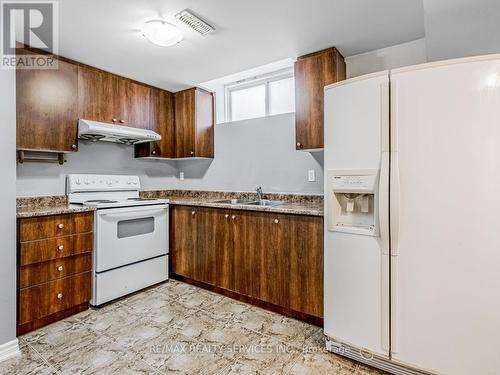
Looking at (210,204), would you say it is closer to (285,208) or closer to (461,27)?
(285,208)

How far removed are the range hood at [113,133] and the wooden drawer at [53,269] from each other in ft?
3.76

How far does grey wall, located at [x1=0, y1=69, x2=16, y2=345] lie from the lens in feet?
5.97

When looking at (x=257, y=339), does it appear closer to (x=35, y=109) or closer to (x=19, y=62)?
(x=35, y=109)

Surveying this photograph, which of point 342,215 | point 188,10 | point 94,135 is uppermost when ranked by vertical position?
point 188,10

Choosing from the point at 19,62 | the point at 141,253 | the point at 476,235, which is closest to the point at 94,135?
the point at 19,62

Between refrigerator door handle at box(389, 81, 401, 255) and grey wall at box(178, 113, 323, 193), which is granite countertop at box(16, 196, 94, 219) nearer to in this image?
grey wall at box(178, 113, 323, 193)

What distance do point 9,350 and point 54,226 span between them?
0.85 meters

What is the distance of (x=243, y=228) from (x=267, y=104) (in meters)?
1.54

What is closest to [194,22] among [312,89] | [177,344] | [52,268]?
[312,89]

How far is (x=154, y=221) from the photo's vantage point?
9.87 ft

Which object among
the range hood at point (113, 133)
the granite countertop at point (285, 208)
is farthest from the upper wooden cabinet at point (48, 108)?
the granite countertop at point (285, 208)

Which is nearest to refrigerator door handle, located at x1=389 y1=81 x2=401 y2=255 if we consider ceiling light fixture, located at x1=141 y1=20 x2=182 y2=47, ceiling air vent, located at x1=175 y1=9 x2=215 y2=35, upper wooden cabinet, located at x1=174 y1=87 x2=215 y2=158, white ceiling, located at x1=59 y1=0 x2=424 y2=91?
white ceiling, located at x1=59 y1=0 x2=424 y2=91

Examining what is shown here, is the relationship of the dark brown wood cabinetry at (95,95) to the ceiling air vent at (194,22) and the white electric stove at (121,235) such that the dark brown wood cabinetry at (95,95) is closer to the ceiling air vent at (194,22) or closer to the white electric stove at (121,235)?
the white electric stove at (121,235)

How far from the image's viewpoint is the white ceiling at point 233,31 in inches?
72.3
